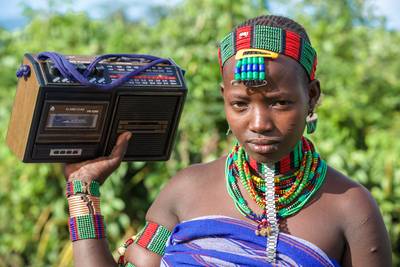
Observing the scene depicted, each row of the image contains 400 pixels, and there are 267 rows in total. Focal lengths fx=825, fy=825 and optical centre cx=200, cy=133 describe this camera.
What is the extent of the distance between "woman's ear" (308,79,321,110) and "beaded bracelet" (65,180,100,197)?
2.58 feet

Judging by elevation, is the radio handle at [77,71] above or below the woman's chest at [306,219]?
above

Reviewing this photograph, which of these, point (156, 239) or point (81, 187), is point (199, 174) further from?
point (81, 187)

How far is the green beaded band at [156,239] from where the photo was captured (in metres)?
2.74

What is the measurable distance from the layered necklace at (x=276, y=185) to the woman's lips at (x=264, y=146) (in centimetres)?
12

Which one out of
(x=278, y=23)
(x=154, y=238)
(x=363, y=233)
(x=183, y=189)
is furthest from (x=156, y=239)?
(x=278, y=23)

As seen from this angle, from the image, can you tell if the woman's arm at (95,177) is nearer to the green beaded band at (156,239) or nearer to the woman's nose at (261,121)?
the green beaded band at (156,239)

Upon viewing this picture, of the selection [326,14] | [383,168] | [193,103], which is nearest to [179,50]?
[193,103]

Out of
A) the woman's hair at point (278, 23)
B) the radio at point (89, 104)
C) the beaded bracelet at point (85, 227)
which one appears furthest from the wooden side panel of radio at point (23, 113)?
the woman's hair at point (278, 23)

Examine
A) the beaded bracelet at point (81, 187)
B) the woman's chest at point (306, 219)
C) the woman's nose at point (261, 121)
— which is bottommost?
the woman's chest at point (306, 219)

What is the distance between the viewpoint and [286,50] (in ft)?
8.06

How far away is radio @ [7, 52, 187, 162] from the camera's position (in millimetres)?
2656

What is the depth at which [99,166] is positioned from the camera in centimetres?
283

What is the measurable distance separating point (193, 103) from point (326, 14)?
2.91 metres

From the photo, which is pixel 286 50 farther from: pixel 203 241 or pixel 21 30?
pixel 21 30
